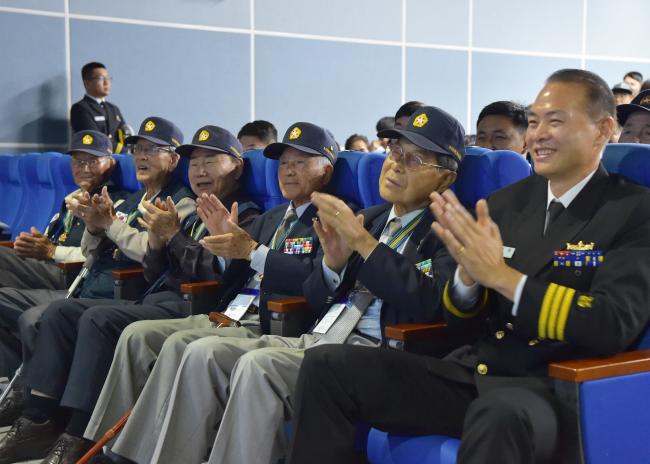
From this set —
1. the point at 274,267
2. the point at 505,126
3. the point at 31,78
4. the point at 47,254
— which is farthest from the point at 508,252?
the point at 31,78

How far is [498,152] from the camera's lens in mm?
2459

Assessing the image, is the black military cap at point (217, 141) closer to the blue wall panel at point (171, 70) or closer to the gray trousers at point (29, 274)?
the gray trousers at point (29, 274)

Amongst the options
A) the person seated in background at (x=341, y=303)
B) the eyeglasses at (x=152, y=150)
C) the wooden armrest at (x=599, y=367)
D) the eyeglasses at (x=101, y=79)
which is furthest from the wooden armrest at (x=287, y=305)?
the eyeglasses at (x=101, y=79)

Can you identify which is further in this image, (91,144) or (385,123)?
(385,123)

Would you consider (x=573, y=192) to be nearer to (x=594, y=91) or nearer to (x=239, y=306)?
(x=594, y=91)

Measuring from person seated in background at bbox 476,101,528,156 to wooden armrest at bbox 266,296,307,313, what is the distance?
3.77 feet

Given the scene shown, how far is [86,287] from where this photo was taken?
3662 mm

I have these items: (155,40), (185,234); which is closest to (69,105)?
(155,40)

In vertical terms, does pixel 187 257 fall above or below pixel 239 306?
above

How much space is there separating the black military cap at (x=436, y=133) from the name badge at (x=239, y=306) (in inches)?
33.4

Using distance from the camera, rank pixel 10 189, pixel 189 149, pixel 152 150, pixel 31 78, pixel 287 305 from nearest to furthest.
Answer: pixel 287 305
pixel 189 149
pixel 152 150
pixel 10 189
pixel 31 78

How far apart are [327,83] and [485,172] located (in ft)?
18.9

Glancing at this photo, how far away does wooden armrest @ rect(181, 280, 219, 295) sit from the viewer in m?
3.05

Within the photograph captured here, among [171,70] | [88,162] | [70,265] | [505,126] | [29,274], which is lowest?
[29,274]
